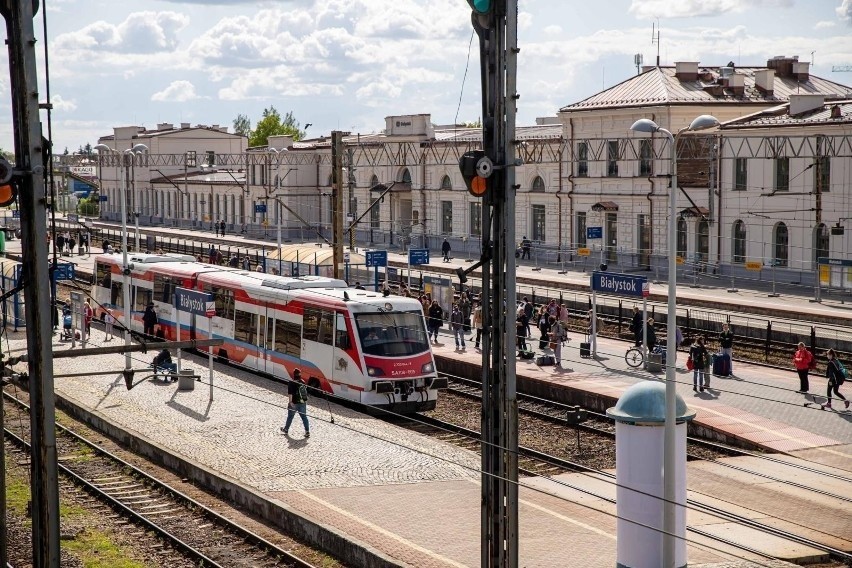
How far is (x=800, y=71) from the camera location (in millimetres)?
58469

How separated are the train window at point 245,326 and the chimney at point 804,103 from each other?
25.8 m

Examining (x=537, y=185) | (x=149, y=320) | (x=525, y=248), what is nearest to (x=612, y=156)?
(x=525, y=248)

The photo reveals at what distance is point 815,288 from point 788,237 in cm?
489

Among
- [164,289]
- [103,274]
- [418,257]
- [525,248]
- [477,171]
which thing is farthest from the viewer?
[525,248]

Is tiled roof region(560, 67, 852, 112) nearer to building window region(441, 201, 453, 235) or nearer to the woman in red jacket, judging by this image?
building window region(441, 201, 453, 235)

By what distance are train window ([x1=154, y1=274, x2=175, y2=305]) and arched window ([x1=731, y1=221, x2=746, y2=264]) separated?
22881mm

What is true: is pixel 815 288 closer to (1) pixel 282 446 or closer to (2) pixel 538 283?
(2) pixel 538 283

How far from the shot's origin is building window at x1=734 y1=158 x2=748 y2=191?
4809 centimetres

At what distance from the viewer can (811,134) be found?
44.5 metres

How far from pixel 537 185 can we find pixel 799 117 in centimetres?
1612

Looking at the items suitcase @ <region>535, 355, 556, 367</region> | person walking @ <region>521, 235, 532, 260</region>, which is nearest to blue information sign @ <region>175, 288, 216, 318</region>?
suitcase @ <region>535, 355, 556, 367</region>

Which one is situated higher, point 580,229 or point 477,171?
point 477,171

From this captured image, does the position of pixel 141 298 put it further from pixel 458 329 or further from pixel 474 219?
pixel 474 219

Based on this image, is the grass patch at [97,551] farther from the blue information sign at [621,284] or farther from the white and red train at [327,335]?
the blue information sign at [621,284]
